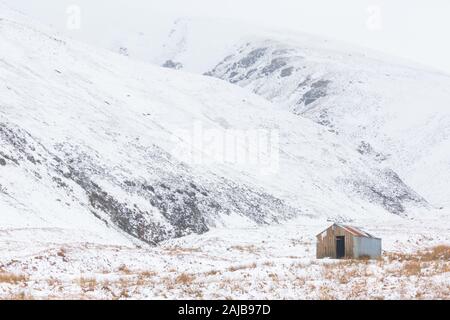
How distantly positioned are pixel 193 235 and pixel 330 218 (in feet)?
63.1

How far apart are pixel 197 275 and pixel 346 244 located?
1525 centimetres

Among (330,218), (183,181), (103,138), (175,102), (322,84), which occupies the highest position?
(322,84)

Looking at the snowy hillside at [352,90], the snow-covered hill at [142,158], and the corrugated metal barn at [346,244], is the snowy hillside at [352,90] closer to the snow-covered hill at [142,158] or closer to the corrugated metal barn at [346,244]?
the snow-covered hill at [142,158]

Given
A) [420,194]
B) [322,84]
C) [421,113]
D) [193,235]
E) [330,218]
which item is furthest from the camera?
[322,84]

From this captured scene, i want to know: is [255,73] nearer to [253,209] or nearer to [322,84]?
[322,84]

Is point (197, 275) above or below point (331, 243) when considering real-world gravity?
above

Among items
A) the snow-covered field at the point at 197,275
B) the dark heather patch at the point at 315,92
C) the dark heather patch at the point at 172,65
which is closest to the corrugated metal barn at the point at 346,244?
the snow-covered field at the point at 197,275

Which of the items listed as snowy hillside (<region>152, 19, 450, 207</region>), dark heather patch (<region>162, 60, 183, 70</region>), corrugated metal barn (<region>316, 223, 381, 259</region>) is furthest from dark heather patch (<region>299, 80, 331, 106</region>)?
corrugated metal barn (<region>316, 223, 381, 259</region>)

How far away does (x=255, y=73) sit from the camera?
142m

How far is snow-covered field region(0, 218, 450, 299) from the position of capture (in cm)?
1683

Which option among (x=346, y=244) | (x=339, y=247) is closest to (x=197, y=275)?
(x=346, y=244)

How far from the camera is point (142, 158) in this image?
54.0 m

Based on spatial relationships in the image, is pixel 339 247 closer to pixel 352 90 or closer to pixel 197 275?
pixel 197 275
